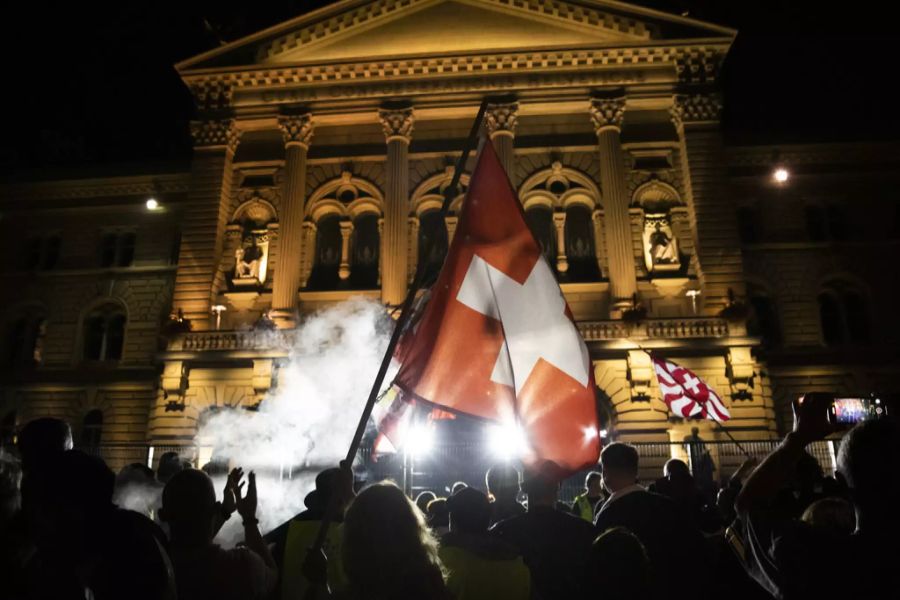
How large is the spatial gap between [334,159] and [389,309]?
7.82m

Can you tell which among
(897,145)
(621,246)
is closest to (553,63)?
(621,246)

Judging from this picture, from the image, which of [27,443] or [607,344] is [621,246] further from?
[27,443]

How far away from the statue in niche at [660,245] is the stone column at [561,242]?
3.03 m

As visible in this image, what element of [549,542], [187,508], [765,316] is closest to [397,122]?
[765,316]

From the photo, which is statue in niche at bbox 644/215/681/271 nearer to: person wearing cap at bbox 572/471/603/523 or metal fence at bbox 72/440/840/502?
metal fence at bbox 72/440/840/502

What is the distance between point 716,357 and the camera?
2183 centimetres

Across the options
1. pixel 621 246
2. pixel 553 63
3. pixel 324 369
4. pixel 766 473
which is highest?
pixel 553 63

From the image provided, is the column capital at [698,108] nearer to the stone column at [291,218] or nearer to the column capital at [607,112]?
the column capital at [607,112]

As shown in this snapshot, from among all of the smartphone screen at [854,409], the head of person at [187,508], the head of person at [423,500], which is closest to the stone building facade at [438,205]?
the smartphone screen at [854,409]

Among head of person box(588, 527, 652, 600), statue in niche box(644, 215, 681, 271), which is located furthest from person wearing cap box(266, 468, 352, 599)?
statue in niche box(644, 215, 681, 271)

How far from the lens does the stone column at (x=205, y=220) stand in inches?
975

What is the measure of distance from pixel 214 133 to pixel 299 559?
25.6m

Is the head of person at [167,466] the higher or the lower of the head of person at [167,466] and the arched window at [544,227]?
the lower

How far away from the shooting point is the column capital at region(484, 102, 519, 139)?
25.6 meters
